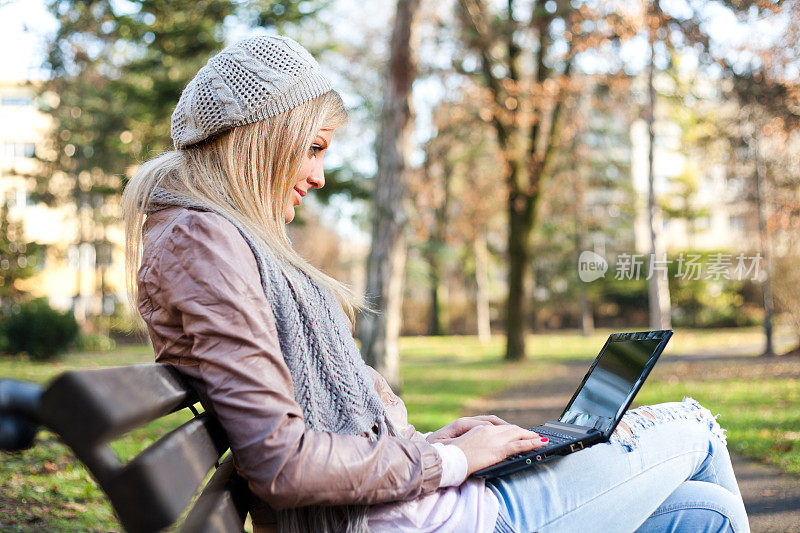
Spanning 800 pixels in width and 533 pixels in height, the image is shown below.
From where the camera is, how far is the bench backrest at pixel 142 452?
1047 millimetres

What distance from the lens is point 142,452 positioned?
4.09 ft

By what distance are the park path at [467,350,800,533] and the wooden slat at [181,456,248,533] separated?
129 inches

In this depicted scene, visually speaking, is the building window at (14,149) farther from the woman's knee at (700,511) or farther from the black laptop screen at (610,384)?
the woman's knee at (700,511)

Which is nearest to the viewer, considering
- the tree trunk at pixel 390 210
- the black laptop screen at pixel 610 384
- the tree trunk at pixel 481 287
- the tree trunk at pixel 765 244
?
the black laptop screen at pixel 610 384

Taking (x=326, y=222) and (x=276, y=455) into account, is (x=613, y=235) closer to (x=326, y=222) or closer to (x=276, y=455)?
(x=326, y=222)

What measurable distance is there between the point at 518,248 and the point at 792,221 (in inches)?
241

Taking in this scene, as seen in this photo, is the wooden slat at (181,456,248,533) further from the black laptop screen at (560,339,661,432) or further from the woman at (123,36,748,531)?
the black laptop screen at (560,339,661,432)

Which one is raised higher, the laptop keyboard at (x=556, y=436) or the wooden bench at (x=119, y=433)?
the wooden bench at (x=119, y=433)

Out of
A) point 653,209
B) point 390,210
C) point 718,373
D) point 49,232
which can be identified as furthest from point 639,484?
point 49,232

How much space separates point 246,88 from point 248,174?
0.22 meters

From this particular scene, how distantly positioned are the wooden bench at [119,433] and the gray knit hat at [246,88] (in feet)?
2.46

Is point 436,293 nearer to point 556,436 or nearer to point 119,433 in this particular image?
point 556,436

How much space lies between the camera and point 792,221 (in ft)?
55.9

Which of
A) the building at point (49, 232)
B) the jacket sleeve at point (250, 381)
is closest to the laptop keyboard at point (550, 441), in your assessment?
the jacket sleeve at point (250, 381)
